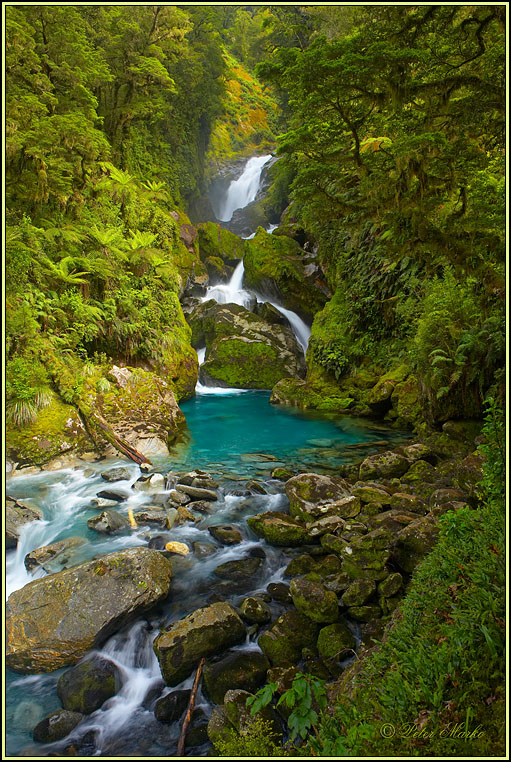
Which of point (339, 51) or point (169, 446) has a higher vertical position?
point (339, 51)

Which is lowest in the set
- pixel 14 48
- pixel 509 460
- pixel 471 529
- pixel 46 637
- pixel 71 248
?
pixel 46 637

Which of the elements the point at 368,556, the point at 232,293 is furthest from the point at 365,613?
the point at 232,293

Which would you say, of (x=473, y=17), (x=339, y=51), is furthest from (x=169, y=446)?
(x=473, y=17)

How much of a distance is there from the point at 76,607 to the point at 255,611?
5.99 ft

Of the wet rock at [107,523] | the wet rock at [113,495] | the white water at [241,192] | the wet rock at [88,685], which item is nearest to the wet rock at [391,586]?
the wet rock at [88,685]

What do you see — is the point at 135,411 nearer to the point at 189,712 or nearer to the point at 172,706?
the point at 172,706

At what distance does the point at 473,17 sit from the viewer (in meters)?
4.47

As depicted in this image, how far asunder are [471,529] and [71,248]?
10994 millimetres

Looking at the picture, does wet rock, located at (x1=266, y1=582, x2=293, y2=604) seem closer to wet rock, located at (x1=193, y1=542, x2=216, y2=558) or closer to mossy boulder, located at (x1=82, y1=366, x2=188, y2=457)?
wet rock, located at (x1=193, y1=542, x2=216, y2=558)

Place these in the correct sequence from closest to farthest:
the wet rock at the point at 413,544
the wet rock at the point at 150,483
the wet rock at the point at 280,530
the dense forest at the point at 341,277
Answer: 1. the dense forest at the point at 341,277
2. the wet rock at the point at 413,544
3. the wet rock at the point at 280,530
4. the wet rock at the point at 150,483

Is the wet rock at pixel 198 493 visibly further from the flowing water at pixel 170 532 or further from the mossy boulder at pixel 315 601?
the mossy boulder at pixel 315 601

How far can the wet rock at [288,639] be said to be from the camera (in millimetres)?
3611

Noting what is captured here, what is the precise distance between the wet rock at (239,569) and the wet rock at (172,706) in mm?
1490

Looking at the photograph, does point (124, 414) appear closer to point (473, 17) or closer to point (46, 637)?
point (46, 637)
